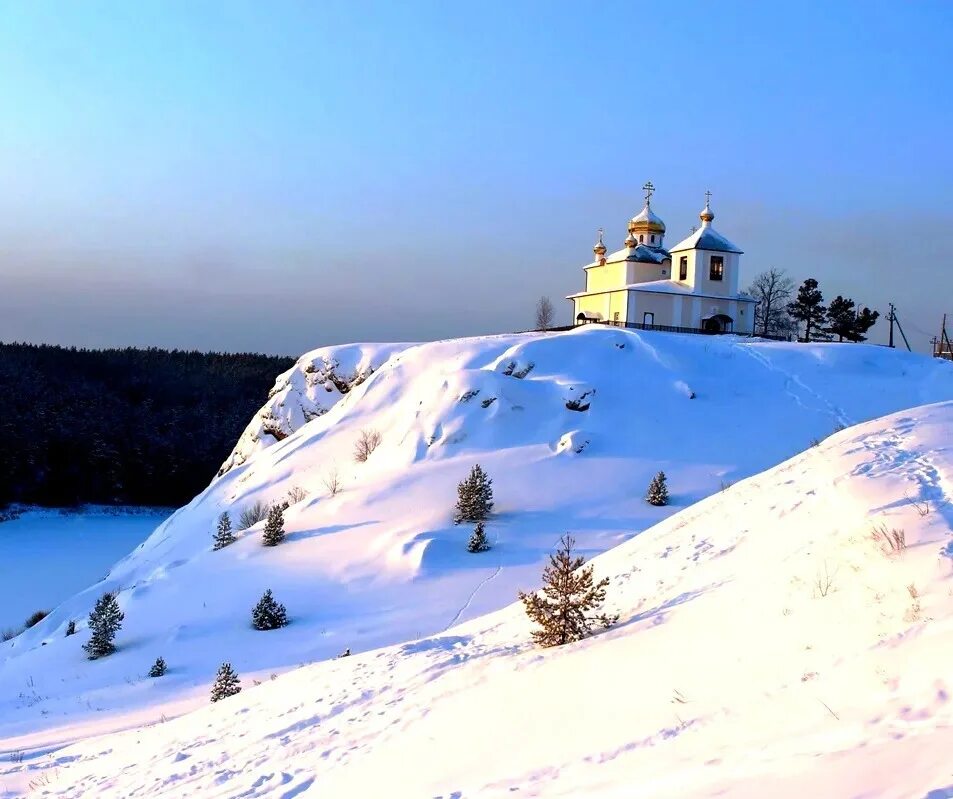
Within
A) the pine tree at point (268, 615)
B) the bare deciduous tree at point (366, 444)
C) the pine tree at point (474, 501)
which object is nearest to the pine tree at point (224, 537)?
the bare deciduous tree at point (366, 444)

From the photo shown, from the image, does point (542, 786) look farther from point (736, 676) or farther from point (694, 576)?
point (694, 576)

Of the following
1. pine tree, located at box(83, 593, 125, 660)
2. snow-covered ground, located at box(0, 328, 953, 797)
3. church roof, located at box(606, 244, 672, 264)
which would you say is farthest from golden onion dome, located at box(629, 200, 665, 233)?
pine tree, located at box(83, 593, 125, 660)

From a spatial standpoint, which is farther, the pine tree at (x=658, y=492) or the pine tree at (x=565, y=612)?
the pine tree at (x=658, y=492)

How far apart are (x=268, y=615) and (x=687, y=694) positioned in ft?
28.0

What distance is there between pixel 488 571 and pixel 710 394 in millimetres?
11835

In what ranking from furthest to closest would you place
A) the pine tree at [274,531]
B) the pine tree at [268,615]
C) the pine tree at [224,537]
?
1. the pine tree at [224,537]
2. the pine tree at [274,531]
3. the pine tree at [268,615]

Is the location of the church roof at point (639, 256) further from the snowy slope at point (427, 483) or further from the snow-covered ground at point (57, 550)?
the snow-covered ground at point (57, 550)

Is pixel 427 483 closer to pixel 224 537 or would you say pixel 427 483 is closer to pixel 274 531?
pixel 274 531

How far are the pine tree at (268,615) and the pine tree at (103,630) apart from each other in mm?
2235

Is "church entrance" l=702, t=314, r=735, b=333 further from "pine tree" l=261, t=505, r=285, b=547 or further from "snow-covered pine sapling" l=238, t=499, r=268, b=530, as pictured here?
"pine tree" l=261, t=505, r=285, b=547

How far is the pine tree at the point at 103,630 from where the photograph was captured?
12352mm

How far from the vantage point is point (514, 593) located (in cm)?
1239

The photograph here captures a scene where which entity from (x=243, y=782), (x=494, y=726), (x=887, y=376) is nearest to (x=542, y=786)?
(x=494, y=726)

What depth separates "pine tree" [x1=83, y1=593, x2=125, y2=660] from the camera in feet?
40.5
